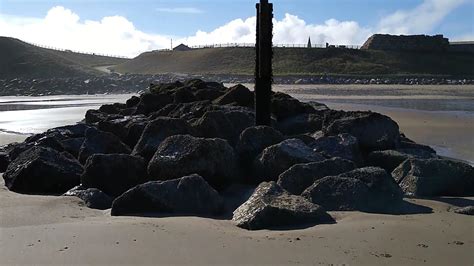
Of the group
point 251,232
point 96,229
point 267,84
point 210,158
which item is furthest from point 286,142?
point 96,229

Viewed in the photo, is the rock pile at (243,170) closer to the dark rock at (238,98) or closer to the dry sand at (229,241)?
the dry sand at (229,241)

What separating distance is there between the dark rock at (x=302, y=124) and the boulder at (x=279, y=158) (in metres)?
3.39

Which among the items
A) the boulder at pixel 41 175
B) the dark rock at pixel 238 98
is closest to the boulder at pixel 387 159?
the dark rock at pixel 238 98

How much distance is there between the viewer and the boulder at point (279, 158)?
7.31 m

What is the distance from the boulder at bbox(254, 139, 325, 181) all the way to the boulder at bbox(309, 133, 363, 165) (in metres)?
0.66

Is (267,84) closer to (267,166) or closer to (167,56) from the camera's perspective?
(267,166)

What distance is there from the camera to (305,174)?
6.73 meters

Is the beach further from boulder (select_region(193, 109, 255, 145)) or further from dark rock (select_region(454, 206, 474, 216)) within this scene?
boulder (select_region(193, 109, 255, 145))

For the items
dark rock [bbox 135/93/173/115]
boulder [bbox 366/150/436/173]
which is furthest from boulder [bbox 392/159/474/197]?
dark rock [bbox 135/93/173/115]

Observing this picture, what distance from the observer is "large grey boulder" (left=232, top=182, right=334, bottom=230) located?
5.28 m

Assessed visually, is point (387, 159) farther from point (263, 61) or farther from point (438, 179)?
point (263, 61)

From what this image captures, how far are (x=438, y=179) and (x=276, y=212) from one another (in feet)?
9.40

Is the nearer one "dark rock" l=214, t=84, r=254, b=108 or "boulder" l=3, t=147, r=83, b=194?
"boulder" l=3, t=147, r=83, b=194

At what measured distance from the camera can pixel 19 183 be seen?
301 inches
